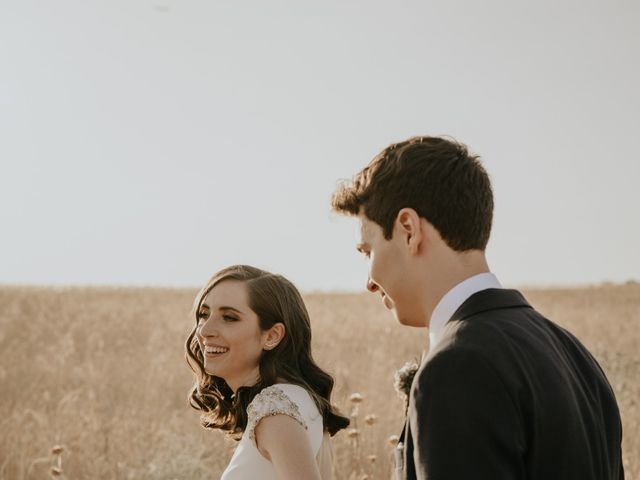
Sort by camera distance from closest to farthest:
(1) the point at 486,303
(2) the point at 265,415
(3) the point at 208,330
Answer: (1) the point at 486,303 < (2) the point at 265,415 < (3) the point at 208,330

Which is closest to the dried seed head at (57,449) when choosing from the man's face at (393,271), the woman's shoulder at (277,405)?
the woman's shoulder at (277,405)

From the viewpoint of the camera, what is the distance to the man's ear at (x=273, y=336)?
11.1 ft

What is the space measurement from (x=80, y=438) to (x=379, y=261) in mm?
5880

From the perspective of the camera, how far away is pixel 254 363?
11.1 feet

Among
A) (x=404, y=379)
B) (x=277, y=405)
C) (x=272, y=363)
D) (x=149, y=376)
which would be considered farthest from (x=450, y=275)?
(x=149, y=376)

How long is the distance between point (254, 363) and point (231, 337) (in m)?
0.16

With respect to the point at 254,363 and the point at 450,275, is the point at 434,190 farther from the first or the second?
the point at 254,363

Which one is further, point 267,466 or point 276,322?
point 276,322

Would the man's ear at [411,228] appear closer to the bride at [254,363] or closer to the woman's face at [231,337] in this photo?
the bride at [254,363]

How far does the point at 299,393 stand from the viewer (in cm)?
318

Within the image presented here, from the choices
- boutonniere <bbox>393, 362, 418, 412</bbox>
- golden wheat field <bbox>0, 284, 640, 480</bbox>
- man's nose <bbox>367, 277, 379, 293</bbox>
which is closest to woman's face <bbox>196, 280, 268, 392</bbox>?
golden wheat field <bbox>0, 284, 640, 480</bbox>

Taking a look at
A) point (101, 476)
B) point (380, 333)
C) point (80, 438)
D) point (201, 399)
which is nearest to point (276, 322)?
point (201, 399)

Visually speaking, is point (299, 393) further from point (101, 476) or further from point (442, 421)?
point (101, 476)

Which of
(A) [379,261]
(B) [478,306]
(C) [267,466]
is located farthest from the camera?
(C) [267,466]
